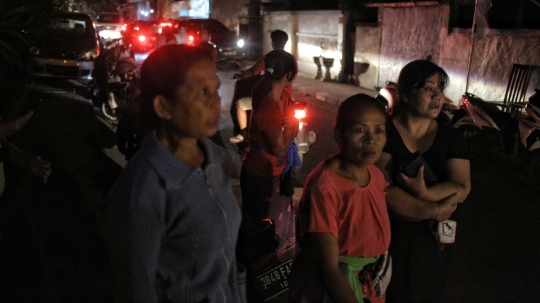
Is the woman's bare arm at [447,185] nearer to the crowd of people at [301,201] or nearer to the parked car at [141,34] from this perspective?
the crowd of people at [301,201]

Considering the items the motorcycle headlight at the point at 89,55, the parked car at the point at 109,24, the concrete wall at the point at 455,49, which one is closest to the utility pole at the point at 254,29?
the parked car at the point at 109,24

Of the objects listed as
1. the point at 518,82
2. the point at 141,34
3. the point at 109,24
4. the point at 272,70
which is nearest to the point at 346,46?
the point at 518,82

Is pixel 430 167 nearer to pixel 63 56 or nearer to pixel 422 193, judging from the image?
pixel 422 193

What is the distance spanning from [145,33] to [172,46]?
24.1 meters

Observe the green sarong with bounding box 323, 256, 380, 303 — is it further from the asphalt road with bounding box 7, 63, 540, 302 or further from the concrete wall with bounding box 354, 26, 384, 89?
the concrete wall with bounding box 354, 26, 384, 89

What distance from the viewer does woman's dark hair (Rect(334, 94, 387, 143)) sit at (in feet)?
7.63

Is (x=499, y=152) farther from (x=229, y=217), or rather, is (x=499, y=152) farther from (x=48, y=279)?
(x=229, y=217)

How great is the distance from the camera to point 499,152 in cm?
830

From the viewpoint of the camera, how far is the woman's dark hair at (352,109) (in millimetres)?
2324

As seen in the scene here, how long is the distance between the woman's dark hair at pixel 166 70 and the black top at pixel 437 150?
1.27m

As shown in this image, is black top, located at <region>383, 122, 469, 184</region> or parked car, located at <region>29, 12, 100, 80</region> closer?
black top, located at <region>383, 122, 469, 184</region>

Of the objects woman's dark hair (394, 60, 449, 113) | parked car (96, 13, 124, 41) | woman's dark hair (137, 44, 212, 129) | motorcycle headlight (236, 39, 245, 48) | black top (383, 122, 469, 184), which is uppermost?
woman's dark hair (137, 44, 212, 129)

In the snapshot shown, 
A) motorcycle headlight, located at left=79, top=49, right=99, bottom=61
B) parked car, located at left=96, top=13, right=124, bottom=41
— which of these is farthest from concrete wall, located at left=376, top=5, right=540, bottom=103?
parked car, located at left=96, top=13, right=124, bottom=41

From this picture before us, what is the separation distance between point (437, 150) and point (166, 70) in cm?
155
